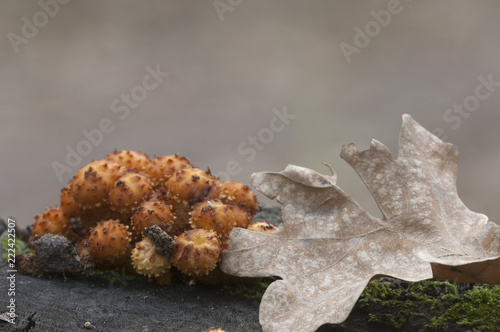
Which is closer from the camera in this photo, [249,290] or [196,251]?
[196,251]

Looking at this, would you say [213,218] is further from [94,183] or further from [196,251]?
[94,183]

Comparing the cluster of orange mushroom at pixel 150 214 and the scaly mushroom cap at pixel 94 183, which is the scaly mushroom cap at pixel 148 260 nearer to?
the cluster of orange mushroom at pixel 150 214

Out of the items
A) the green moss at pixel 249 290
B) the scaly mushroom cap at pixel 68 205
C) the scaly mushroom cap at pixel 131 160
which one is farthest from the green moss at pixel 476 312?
the scaly mushroom cap at pixel 68 205

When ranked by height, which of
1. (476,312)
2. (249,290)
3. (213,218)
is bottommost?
(476,312)

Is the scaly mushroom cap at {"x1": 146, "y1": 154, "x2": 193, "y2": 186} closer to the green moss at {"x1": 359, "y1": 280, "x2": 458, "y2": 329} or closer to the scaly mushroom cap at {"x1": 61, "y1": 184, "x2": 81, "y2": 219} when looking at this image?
the scaly mushroom cap at {"x1": 61, "y1": 184, "x2": 81, "y2": 219}

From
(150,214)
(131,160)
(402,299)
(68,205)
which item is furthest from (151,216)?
(402,299)

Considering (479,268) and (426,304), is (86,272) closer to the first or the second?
(426,304)

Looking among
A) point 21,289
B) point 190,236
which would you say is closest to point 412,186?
point 190,236

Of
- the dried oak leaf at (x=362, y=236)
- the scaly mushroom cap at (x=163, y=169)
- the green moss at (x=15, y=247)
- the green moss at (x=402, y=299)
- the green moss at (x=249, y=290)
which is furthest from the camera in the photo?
the green moss at (x=15, y=247)
